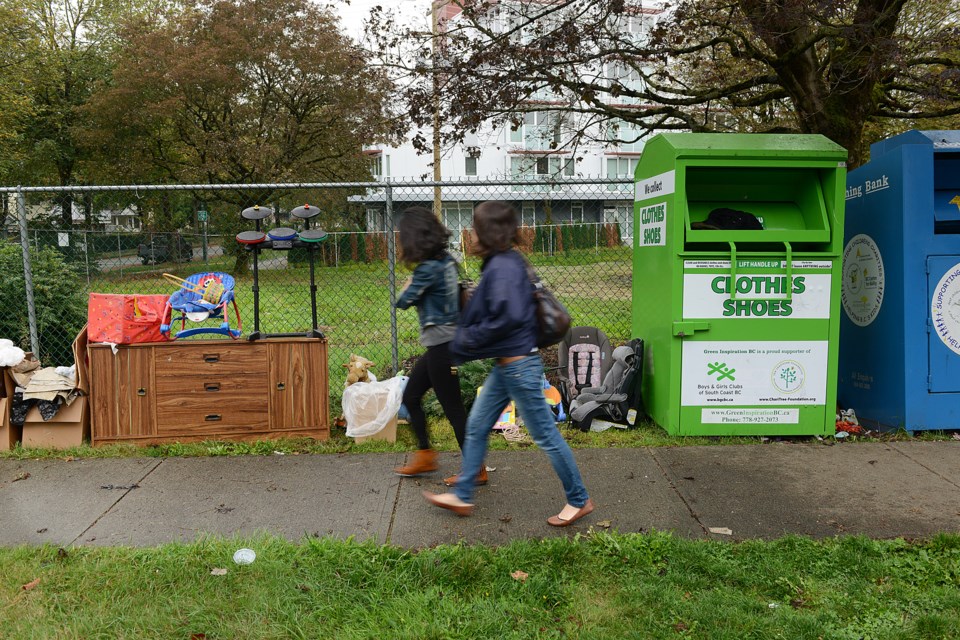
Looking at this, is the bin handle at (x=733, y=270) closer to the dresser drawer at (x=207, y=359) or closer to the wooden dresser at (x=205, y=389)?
the wooden dresser at (x=205, y=389)

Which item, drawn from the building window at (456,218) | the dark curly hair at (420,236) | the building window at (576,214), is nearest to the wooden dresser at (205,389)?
the dark curly hair at (420,236)

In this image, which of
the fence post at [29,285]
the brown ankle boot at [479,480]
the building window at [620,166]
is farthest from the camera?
the building window at [620,166]

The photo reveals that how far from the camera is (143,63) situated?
22.9m

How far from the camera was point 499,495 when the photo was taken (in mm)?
4273

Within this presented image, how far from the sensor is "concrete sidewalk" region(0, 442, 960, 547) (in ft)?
12.5

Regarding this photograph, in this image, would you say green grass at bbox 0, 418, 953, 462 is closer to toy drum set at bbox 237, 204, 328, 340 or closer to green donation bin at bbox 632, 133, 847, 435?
green donation bin at bbox 632, 133, 847, 435

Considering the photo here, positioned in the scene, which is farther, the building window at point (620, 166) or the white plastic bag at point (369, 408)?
the building window at point (620, 166)

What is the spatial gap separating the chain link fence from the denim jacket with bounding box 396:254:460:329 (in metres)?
1.69

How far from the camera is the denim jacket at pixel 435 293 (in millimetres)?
4020

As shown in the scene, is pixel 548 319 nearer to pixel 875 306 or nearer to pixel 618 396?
pixel 618 396

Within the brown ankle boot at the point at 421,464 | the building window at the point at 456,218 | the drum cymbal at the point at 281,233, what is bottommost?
the brown ankle boot at the point at 421,464

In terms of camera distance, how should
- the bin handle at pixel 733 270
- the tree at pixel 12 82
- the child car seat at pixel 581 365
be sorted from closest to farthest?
the bin handle at pixel 733 270, the child car seat at pixel 581 365, the tree at pixel 12 82

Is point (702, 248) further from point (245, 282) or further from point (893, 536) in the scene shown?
point (245, 282)

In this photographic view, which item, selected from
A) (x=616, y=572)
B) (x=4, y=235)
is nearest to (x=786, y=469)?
(x=616, y=572)
